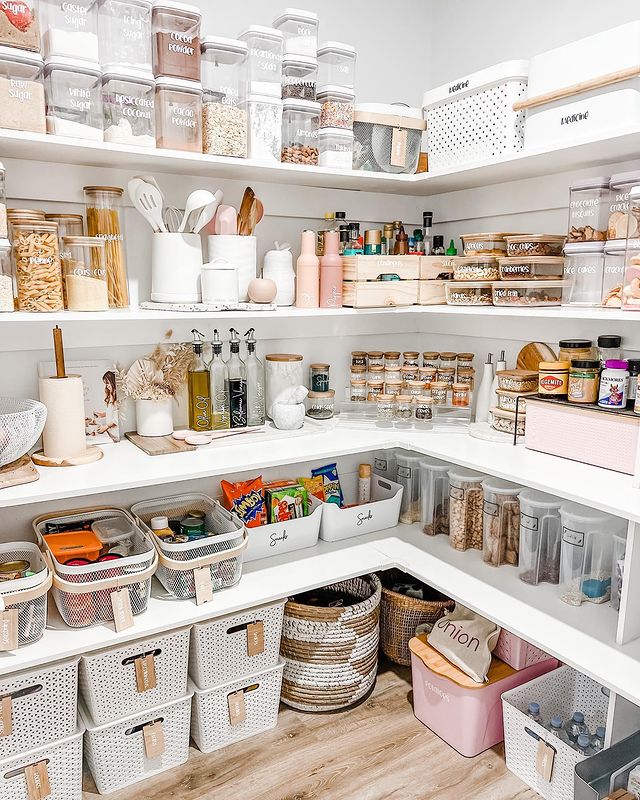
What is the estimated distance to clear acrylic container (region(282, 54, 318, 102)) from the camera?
2012 mm

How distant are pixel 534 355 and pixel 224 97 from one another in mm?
1302

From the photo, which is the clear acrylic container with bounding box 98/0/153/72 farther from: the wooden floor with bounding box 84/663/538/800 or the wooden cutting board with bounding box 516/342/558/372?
the wooden floor with bounding box 84/663/538/800

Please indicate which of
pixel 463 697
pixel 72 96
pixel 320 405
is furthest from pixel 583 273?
pixel 72 96

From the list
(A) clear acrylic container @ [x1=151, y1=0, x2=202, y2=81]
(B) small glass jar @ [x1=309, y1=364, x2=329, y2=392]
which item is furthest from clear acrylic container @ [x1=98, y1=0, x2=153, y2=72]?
(B) small glass jar @ [x1=309, y1=364, x2=329, y2=392]

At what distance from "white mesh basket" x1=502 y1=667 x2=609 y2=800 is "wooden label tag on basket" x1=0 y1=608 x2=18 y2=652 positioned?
141cm

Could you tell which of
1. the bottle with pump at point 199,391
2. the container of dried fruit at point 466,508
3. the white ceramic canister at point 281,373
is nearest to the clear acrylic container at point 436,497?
the container of dried fruit at point 466,508

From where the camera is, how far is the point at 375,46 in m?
2.48

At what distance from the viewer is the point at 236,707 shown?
2104 millimetres

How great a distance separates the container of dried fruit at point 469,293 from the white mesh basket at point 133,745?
1.52 metres

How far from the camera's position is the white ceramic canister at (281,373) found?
230 centimetres

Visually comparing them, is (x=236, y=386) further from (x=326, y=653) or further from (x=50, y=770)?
(x=50, y=770)

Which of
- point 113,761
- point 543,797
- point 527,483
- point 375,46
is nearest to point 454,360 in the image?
point 527,483

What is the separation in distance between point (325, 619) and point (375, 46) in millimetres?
2081

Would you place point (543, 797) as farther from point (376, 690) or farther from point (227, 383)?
point (227, 383)
